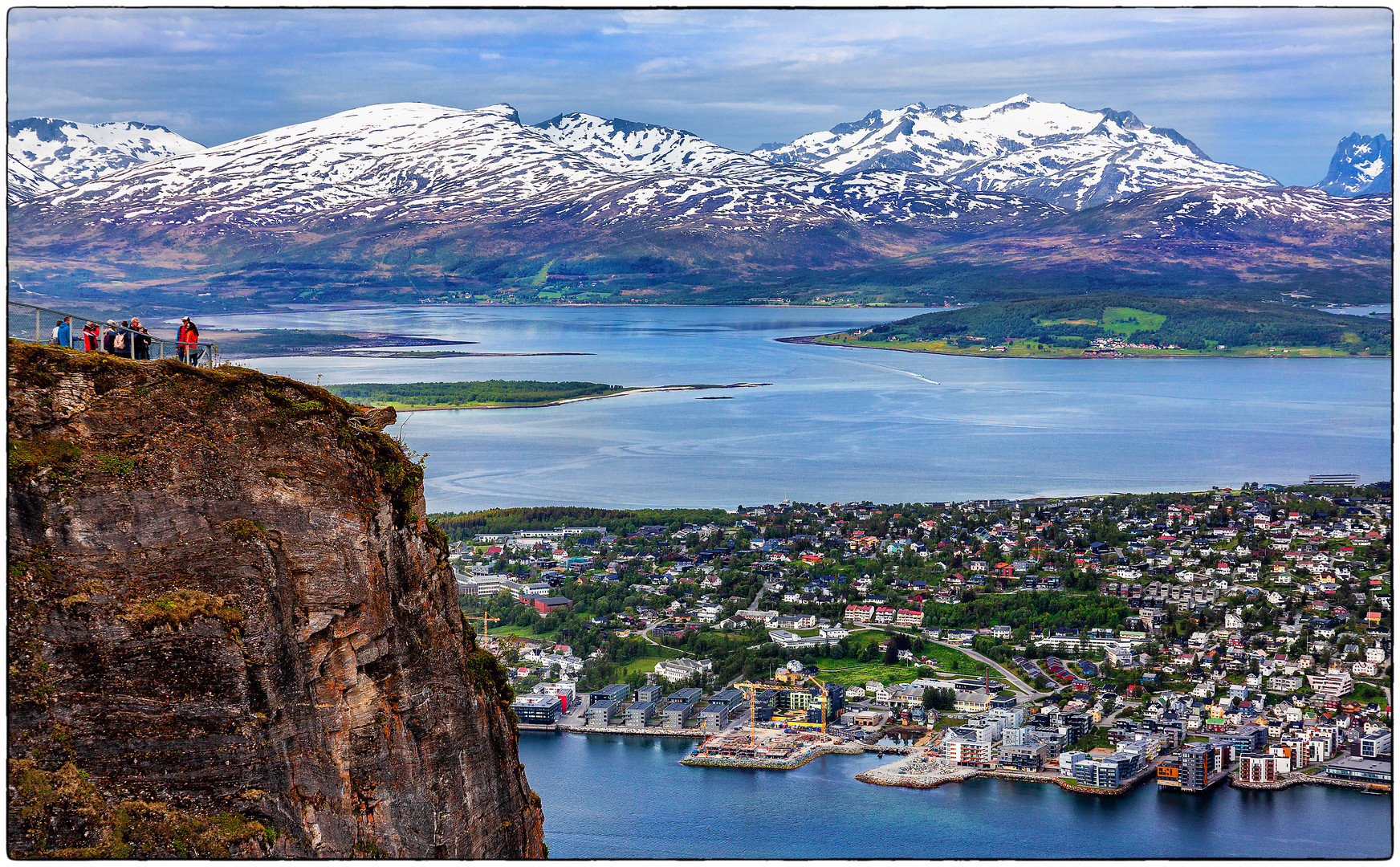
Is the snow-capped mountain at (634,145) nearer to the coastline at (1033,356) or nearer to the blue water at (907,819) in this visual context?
the coastline at (1033,356)

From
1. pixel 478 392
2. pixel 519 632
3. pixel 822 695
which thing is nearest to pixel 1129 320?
pixel 478 392

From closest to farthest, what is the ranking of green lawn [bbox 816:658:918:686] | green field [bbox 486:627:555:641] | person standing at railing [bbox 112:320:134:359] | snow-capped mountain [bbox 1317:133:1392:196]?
1. person standing at railing [bbox 112:320:134:359]
2. green lawn [bbox 816:658:918:686]
3. green field [bbox 486:627:555:641]
4. snow-capped mountain [bbox 1317:133:1392:196]

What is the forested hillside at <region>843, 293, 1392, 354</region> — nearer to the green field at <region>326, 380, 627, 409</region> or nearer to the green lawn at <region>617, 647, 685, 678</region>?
the green field at <region>326, 380, 627, 409</region>

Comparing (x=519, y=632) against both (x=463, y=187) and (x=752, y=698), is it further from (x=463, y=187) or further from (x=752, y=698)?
(x=463, y=187)

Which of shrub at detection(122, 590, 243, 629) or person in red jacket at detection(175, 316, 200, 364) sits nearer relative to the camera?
shrub at detection(122, 590, 243, 629)

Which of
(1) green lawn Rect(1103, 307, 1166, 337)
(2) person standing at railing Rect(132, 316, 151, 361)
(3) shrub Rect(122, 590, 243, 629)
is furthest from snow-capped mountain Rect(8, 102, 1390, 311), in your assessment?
(3) shrub Rect(122, 590, 243, 629)

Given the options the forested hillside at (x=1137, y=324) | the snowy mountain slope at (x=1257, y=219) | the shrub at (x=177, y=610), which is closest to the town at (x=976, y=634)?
the shrub at (x=177, y=610)

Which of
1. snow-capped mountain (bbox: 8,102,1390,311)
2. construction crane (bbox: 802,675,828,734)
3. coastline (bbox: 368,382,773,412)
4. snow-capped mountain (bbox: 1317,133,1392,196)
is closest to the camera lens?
construction crane (bbox: 802,675,828,734)
